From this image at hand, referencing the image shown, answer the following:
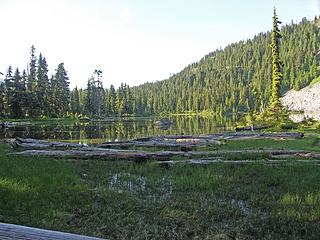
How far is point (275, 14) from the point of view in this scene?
47.2 metres

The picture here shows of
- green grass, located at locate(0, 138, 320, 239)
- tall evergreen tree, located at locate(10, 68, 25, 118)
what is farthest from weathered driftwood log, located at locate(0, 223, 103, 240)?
tall evergreen tree, located at locate(10, 68, 25, 118)

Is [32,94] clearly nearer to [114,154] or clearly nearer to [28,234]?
[114,154]

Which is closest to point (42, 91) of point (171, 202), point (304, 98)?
point (171, 202)

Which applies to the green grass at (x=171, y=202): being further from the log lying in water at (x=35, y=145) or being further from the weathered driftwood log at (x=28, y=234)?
the log lying in water at (x=35, y=145)

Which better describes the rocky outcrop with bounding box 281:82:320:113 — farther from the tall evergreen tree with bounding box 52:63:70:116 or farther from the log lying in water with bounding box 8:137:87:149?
the log lying in water with bounding box 8:137:87:149

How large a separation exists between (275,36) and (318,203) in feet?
143

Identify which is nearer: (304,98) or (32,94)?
(32,94)

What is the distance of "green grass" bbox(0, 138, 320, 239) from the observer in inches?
283

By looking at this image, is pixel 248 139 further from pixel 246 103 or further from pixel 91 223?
pixel 246 103

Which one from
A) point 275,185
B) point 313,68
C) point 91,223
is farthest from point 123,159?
point 313,68

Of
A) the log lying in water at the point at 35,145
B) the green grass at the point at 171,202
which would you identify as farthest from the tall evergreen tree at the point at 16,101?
the green grass at the point at 171,202

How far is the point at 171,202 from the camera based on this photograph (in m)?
9.34

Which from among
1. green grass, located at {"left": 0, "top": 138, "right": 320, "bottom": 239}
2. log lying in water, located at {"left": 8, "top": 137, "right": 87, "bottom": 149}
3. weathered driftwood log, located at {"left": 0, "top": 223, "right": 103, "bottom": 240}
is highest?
weathered driftwood log, located at {"left": 0, "top": 223, "right": 103, "bottom": 240}

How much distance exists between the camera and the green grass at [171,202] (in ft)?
23.5
